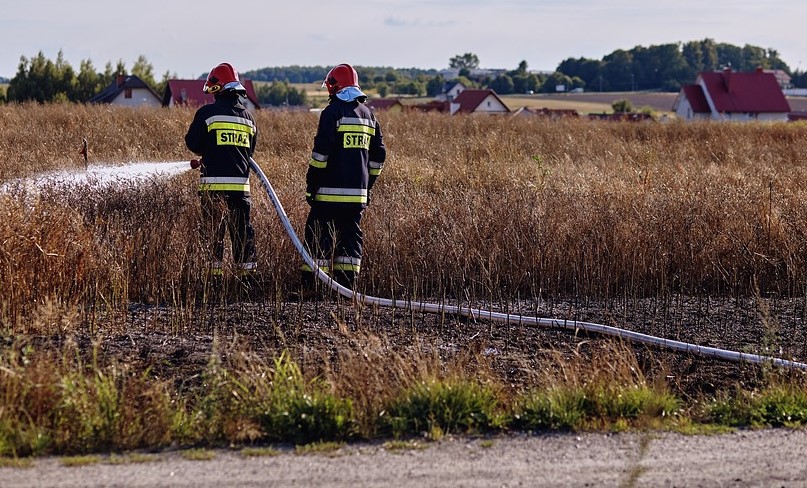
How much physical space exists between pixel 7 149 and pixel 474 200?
9.18 m

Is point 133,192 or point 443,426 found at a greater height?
point 133,192

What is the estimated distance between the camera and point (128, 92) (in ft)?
208

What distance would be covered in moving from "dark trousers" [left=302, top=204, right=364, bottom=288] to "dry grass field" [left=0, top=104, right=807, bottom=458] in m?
0.32

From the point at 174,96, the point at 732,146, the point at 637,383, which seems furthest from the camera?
the point at 174,96

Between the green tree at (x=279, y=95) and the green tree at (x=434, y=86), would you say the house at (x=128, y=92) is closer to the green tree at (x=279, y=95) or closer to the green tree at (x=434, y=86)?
the green tree at (x=279, y=95)

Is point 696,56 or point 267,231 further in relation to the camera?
point 696,56

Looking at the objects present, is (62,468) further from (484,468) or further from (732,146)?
(732,146)

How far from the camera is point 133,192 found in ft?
33.6

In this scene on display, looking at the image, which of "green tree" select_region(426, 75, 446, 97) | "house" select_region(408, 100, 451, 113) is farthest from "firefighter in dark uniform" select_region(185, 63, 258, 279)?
"green tree" select_region(426, 75, 446, 97)

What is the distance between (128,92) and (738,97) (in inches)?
1649

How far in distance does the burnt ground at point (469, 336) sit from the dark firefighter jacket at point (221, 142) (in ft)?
4.38

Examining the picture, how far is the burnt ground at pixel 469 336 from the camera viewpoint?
647cm

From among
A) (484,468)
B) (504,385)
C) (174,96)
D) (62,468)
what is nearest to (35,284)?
(62,468)

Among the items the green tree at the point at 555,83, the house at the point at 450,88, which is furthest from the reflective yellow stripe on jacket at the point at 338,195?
the green tree at the point at 555,83
